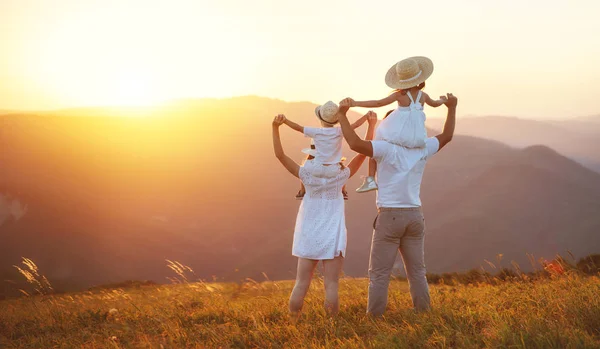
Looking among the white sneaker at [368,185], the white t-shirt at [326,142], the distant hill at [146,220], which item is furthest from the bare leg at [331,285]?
the distant hill at [146,220]

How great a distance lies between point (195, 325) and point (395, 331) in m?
2.63

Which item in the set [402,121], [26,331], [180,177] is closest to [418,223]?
[402,121]

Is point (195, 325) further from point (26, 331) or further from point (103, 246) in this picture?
point (103, 246)

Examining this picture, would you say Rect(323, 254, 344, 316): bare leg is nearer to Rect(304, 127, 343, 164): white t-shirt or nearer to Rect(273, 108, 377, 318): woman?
Rect(273, 108, 377, 318): woman

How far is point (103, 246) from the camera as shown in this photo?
15688cm

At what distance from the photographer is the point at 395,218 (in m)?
5.14

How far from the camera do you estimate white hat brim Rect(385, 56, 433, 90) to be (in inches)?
206

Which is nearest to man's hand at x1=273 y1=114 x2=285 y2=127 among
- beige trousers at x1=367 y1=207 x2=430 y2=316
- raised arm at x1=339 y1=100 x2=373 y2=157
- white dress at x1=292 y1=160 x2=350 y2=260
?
white dress at x1=292 y1=160 x2=350 y2=260

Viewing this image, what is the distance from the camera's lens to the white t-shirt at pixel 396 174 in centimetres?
515

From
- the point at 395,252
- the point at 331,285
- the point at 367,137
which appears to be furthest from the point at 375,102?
the point at 331,285

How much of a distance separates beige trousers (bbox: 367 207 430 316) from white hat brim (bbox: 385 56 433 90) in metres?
1.33

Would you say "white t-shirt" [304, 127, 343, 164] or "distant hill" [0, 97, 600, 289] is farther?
"distant hill" [0, 97, 600, 289]

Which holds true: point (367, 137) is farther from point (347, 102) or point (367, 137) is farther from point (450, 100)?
point (450, 100)

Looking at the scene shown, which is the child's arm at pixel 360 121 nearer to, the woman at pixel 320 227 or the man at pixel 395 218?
the woman at pixel 320 227
